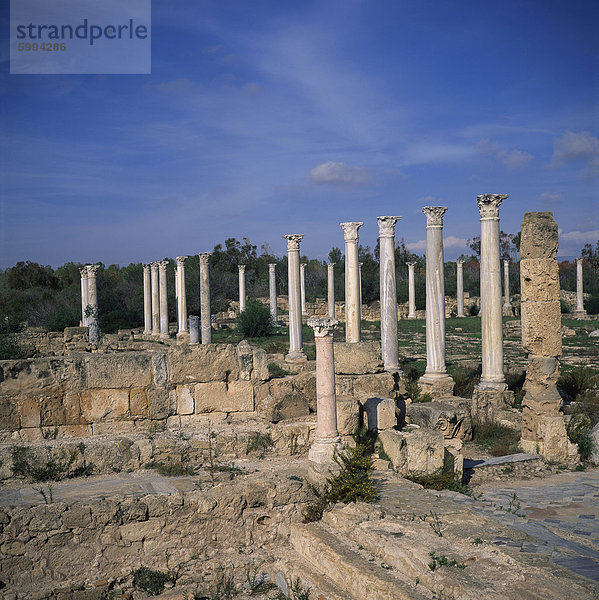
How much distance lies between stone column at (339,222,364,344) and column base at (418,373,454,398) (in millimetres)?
3420

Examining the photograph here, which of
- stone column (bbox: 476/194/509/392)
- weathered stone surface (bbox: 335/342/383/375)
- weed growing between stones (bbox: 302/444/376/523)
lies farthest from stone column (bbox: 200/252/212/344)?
weed growing between stones (bbox: 302/444/376/523)

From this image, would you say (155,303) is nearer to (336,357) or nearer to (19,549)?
(336,357)

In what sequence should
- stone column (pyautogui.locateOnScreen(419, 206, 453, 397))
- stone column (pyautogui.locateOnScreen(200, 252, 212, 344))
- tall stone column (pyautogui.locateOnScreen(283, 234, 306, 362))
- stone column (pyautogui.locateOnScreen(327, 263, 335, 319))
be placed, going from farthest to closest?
stone column (pyautogui.locateOnScreen(327, 263, 335, 319)) < stone column (pyautogui.locateOnScreen(200, 252, 212, 344)) < tall stone column (pyautogui.locateOnScreen(283, 234, 306, 362)) < stone column (pyautogui.locateOnScreen(419, 206, 453, 397))

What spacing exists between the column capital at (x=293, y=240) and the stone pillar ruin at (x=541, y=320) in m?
10.4

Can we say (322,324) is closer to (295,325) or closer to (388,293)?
(388,293)

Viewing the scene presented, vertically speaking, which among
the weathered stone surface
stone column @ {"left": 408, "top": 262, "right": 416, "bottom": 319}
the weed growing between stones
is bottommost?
the weed growing between stones

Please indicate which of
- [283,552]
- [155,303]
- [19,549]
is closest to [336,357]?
[283,552]

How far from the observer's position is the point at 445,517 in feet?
21.7

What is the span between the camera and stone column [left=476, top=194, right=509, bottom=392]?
537 inches

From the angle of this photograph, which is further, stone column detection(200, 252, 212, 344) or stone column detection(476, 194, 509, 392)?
stone column detection(200, 252, 212, 344)

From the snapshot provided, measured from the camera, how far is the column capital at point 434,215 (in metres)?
14.7

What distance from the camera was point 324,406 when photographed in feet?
27.1

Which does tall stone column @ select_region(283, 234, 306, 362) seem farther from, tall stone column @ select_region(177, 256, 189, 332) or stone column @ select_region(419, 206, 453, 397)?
tall stone column @ select_region(177, 256, 189, 332)

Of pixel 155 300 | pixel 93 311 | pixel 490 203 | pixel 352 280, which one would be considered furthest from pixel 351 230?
pixel 155 300
